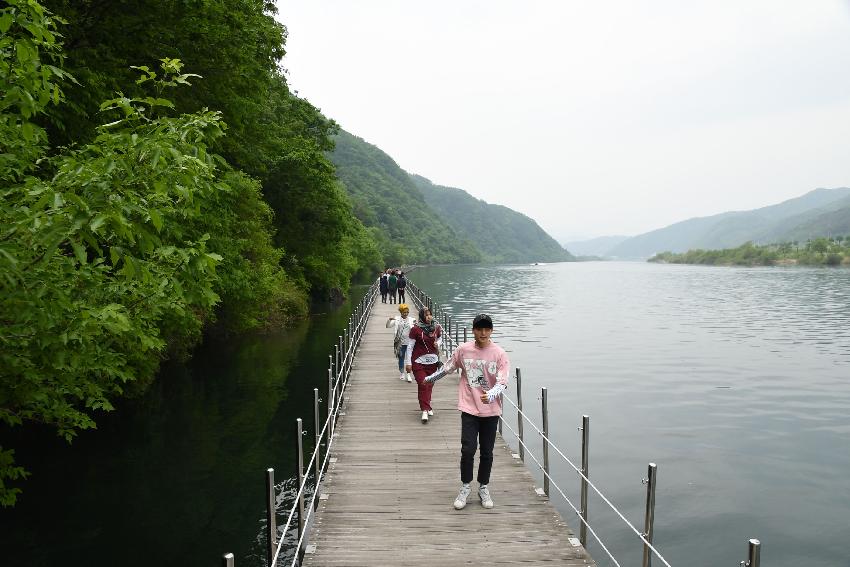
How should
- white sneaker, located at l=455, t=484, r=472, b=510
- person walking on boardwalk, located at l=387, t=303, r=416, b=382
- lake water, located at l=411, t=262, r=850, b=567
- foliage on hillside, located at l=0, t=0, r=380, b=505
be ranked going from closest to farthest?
foliage on hillside, located at l=0, t=0, r=380, b=505 → white sneaker, located at l=455, t=484, r=472, b=510 → lake water, located at l=411, t=262, r=850, b=567 → person walking on boardwalk, located at l=387, t=303, r=416, b=382

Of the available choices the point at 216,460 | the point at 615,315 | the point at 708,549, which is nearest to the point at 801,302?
the point at 615,315

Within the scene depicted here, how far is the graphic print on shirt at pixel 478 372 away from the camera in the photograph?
7145mm

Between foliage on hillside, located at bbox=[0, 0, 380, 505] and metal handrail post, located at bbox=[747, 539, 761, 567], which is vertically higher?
foliage on hillside, located at bbox=[0, 0, 380, 505]

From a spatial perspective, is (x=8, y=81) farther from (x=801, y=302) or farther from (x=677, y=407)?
(x=801, y=302)

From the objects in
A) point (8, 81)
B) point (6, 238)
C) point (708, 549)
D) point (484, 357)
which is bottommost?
point (708, 549)

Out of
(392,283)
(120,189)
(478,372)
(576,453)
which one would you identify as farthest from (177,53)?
(392,283)

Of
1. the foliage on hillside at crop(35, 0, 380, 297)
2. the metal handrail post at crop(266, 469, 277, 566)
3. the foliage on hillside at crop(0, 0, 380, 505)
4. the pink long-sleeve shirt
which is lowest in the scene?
the metal handrail post at crop(266, 469, 277, 566)

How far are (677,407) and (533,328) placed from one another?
70.0 ft

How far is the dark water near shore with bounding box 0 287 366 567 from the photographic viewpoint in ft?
32.8

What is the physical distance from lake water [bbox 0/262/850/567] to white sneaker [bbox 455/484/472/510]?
4.31 meters

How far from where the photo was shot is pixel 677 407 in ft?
67.9

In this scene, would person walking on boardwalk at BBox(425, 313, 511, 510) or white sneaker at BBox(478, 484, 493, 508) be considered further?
white sneaker at BBox(478, 484, 493, 508)

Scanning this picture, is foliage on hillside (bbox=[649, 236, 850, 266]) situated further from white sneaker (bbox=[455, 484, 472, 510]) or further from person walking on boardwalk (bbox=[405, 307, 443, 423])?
white sneaker (bbox=[455, 484, 472, 510])

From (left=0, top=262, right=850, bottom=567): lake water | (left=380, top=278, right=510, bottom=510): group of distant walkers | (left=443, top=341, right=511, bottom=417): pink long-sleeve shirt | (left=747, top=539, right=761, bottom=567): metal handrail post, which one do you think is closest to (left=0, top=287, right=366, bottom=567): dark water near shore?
(left=0, top=262, right=850, bottom=567): lake water
